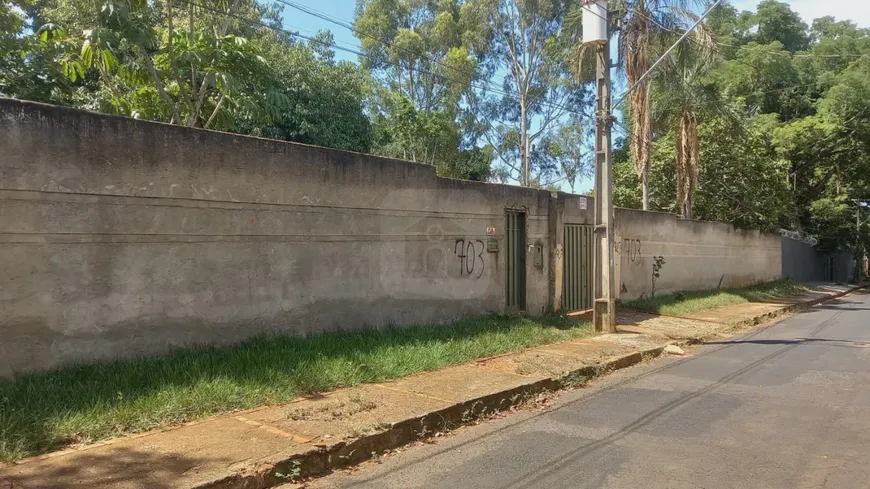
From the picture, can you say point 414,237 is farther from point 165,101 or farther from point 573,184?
point 573,184

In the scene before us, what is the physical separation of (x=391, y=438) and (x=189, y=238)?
3273mm

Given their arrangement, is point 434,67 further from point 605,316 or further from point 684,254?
point 605,316

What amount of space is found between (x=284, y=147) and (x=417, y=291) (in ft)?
10.7

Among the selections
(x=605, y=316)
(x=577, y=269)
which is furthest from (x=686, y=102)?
(x=605, y=316)

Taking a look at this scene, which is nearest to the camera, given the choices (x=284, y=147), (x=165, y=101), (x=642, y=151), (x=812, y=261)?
(x=284, y=147)

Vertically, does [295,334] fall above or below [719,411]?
above

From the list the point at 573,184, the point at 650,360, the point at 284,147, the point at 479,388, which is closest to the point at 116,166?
the point at 284,147

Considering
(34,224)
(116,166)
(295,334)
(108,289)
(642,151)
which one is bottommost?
(295,334)

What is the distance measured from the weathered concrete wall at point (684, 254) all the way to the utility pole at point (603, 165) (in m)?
3.09

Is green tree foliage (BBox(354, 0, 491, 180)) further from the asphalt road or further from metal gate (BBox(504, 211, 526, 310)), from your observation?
the asphalt road

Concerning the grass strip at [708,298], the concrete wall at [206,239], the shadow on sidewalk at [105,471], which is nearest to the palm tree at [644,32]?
the grass strip at [708,298]

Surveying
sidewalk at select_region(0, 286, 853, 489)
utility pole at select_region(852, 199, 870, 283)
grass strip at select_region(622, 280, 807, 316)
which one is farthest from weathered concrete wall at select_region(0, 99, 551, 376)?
utility pole at select_region(852, 199, 870, 283)

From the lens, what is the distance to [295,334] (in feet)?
26.0

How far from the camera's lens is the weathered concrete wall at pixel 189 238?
18.6 feet
